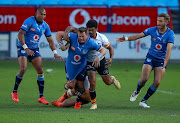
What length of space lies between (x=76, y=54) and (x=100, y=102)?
6.05 feet

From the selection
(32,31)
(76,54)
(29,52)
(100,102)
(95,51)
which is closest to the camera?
(76,54)

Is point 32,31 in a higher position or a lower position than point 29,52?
higher

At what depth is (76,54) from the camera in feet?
31.3

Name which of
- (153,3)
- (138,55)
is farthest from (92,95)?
(153,3)

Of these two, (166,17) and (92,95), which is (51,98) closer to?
(92,95)

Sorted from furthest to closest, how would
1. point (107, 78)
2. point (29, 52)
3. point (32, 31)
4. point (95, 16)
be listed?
point (95, 16)
point (107, 78)
point (32, 31)
point (29, 52)

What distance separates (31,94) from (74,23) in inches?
443

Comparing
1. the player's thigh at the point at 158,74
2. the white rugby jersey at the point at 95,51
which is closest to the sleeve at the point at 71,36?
the white rugby jersey at the point at 95,51

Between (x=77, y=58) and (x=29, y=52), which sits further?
(x=29, y=52)

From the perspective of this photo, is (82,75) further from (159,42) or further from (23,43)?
(159,42)

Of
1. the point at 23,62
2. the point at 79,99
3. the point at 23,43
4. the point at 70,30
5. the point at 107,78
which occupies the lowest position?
the point at 79,99

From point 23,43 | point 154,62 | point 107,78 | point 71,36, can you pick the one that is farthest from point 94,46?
point 107,78

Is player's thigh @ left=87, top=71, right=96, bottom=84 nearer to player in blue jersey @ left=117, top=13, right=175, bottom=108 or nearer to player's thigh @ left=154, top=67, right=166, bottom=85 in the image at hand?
player in blue jersey @ left=117, top=13, right=175, bottom=108

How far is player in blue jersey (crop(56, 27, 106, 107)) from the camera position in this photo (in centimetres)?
932
